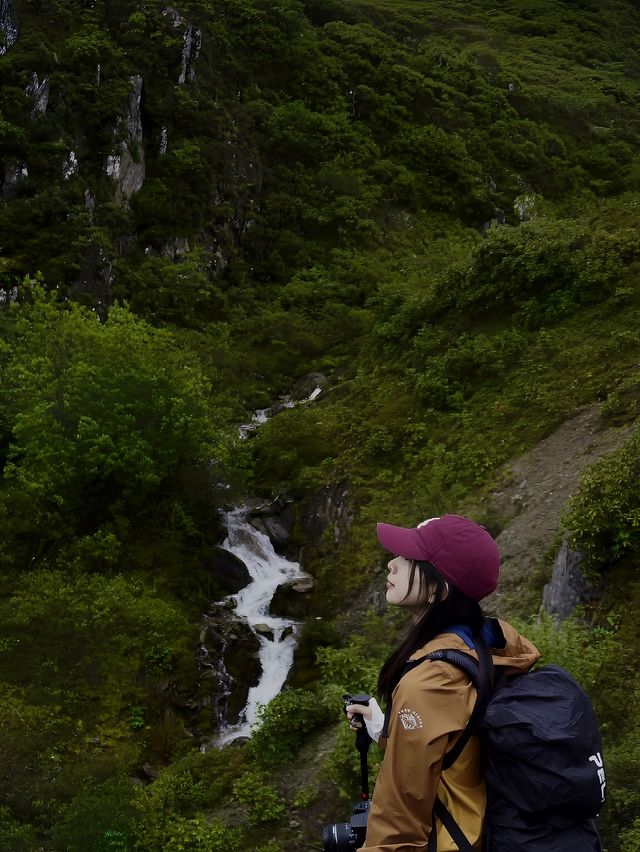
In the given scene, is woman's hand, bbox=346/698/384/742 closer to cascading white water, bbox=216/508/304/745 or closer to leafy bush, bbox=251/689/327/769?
leafy bush, bbox=251/689/327/769

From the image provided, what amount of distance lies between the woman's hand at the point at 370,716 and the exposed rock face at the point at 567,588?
240 inches

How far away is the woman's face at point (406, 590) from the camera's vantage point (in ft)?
8.91

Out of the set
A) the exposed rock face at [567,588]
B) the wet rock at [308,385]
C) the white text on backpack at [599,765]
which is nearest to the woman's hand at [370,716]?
the white text on backpack at [599,765]

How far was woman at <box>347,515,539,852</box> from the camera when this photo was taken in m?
2.30

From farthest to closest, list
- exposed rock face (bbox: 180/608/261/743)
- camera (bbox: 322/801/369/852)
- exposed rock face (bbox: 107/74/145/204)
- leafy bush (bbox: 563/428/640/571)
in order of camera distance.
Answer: exposed rock face (bbox: 107/74/145/204), exposed rock face (bbox: 180/608/261/743), leafy bush (bbox: 563/428/640/571), camera (bbox: 322/801/369/852)

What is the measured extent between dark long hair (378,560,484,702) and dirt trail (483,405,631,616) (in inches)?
311

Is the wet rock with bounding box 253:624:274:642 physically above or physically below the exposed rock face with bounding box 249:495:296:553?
below

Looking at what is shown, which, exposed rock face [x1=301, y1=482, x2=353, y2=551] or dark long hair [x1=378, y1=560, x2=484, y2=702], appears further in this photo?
exposed rock face [x1=301, y1=482, x2=353, y2=551]

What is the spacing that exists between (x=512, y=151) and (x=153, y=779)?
129 feet

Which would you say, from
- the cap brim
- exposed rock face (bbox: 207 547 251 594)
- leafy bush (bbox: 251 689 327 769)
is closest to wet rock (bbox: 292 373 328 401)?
exposed rock face (bbox: 207 547 251 594)

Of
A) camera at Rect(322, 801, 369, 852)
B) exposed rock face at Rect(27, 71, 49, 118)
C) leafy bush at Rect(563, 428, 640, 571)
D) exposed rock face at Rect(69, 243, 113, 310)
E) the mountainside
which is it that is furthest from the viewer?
exposed rock face at Rect(27, 71, 49, 118)

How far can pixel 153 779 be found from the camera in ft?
37.3

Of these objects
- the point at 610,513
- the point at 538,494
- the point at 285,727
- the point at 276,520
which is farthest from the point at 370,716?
the point at 276,520

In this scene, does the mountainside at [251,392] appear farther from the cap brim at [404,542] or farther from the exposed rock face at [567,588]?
the cap brim at [404,542]
